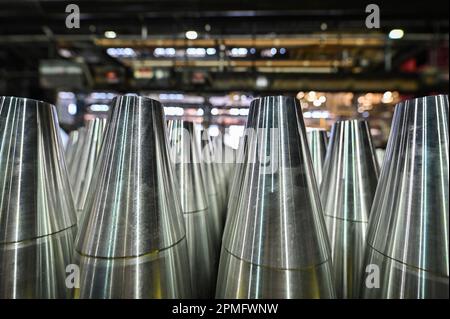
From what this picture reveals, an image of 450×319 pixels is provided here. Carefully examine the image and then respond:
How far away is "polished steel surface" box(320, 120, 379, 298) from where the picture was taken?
710mm

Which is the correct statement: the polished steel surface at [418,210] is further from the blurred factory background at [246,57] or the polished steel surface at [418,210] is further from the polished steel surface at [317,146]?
the blurred factory background at [246,57]

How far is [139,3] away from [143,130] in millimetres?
1942

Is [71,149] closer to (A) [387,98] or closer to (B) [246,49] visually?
(B) [246,49]

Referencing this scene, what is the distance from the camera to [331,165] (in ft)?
2.52

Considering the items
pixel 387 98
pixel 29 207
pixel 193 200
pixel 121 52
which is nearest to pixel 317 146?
pixel 193 200

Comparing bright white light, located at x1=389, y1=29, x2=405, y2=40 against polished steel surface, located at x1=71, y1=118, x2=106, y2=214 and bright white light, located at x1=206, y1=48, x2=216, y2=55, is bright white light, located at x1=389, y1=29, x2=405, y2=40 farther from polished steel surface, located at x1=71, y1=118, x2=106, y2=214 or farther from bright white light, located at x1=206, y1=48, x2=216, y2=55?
polished steel surface, located at x1=71, y1=118, x2=106, y2=214

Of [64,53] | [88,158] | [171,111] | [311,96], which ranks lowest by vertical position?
[88,158]

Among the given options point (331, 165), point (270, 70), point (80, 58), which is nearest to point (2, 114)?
point (331, 165)

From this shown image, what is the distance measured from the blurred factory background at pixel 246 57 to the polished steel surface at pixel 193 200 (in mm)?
1529

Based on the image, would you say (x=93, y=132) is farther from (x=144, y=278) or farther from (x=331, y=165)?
Answer: (x=331, y=165)

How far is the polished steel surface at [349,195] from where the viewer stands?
2.33 ft

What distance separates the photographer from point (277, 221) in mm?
477

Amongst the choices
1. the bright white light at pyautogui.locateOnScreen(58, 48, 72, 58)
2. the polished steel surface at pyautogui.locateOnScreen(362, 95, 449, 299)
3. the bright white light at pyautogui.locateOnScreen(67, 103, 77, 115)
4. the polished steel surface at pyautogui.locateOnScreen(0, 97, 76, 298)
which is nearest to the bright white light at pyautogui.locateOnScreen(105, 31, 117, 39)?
the bright white light at pyautogui.locateOnScreen(58, 48, 72, 58)

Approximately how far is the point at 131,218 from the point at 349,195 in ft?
1.79
